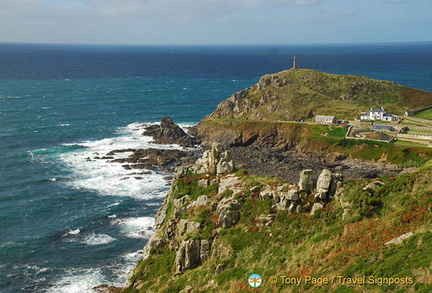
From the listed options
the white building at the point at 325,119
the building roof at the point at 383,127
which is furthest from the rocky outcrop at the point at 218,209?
the white building at the point at 325,119

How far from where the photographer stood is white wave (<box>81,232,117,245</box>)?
2762 inches

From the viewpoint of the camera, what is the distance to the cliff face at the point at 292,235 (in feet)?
112

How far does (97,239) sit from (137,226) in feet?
24.0

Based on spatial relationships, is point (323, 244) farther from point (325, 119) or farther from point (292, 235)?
point (325, 119)

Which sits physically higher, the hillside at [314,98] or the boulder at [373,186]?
the boulder at [373,186]

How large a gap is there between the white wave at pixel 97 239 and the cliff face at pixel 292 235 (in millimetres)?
21699

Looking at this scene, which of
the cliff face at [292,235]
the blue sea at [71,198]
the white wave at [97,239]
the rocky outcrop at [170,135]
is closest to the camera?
the cliff face at [292,235]

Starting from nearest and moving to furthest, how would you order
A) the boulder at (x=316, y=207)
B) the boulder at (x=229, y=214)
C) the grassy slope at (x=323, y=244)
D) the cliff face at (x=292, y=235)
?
the grassy slope at (x=323, y=244) < the cliff face at (x=292, y=235) < the boulder at (x=316, y=207) < the boulder at (x=229, y=214)

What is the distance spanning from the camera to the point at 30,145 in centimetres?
12188

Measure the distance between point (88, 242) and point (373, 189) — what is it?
46002mm

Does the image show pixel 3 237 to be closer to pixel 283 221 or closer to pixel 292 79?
pixel 283 221

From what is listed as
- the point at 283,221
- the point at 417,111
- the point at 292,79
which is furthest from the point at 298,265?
the point at 292,79

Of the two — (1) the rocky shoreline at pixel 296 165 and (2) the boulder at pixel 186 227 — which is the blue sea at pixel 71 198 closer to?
(2) the boulder at pixel 186 227

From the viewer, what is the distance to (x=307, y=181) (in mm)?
43812
